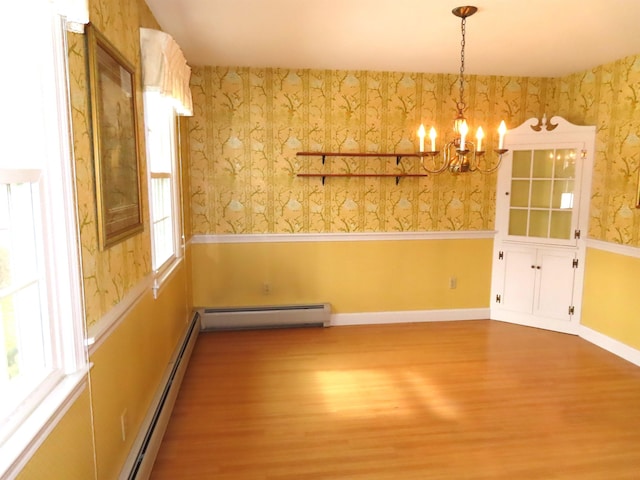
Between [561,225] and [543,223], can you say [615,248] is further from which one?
[543,223]

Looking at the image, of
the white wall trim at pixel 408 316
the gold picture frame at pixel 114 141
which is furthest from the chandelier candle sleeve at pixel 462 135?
the white wall trim at pixel 408 316

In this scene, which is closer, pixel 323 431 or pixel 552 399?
pixel 323 431

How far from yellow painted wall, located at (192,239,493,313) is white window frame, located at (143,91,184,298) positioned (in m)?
0.76

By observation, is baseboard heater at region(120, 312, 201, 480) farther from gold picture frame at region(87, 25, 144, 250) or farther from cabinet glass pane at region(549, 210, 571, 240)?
cabinet glass pane at region(549, 210, 571, 240)

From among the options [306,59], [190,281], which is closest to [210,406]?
[190,281]

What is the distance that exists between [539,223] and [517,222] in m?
0.20

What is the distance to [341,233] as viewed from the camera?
4.23m

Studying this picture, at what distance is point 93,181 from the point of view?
1672mm

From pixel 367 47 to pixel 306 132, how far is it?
102 cm

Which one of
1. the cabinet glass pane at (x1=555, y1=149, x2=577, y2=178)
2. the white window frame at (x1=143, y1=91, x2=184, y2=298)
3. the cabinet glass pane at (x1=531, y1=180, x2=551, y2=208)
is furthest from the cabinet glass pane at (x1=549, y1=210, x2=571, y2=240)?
the white window frame at (x1=143, y1=91, x2=184, y2=298)

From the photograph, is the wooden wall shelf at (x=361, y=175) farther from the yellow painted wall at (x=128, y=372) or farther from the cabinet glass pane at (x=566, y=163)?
the yellow painted wall at (x=128, y=372)

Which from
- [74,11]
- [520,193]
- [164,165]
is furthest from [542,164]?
[74,11]

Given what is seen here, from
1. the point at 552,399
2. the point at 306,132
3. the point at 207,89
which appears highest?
the point at 207,89

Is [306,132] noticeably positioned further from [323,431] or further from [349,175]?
[323,431]
